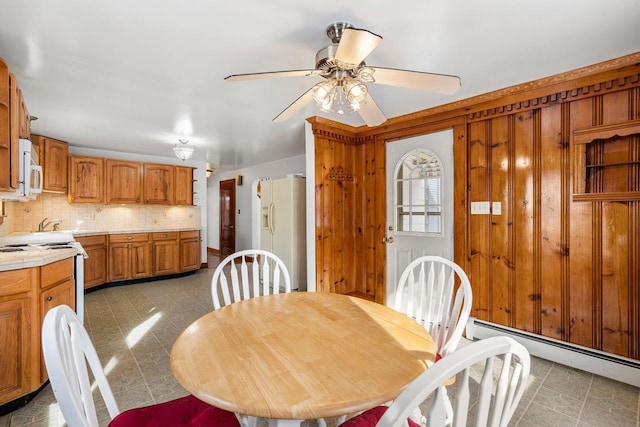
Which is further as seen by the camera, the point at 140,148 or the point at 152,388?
the point at 140,148

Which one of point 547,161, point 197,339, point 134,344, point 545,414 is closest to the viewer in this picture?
point 197,339

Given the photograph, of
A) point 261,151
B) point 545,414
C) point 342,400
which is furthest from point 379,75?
point 261,151

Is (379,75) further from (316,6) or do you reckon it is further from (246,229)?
(246,229)

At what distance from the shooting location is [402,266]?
3.27 meters

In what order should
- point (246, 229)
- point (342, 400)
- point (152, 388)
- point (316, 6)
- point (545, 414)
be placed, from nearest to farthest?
point (342, 400) < point (316, 6) < point (545, 414) < point (152, 388) < point (246, 229)

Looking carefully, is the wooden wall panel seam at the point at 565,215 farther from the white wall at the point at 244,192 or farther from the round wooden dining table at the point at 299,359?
the white wall at the point at 244,192

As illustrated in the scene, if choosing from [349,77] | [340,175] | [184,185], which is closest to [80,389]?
[349,77]

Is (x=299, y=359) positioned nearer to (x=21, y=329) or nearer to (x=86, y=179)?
(x=21, y=329)

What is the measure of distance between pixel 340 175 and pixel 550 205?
2.05 m

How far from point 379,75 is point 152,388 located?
8.07 feet

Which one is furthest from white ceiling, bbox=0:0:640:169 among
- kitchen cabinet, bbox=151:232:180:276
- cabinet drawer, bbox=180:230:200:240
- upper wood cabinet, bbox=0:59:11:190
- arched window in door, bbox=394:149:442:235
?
cabinet drawer, bbox=180:230:200:240

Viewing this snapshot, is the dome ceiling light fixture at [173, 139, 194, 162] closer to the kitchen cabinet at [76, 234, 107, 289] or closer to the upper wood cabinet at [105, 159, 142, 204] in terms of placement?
the upper wood cabinet at [105, 159, 142, 204]

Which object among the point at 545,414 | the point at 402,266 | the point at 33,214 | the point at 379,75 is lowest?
the point at 545,414

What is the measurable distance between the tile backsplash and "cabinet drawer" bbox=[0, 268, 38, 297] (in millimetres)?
2207
